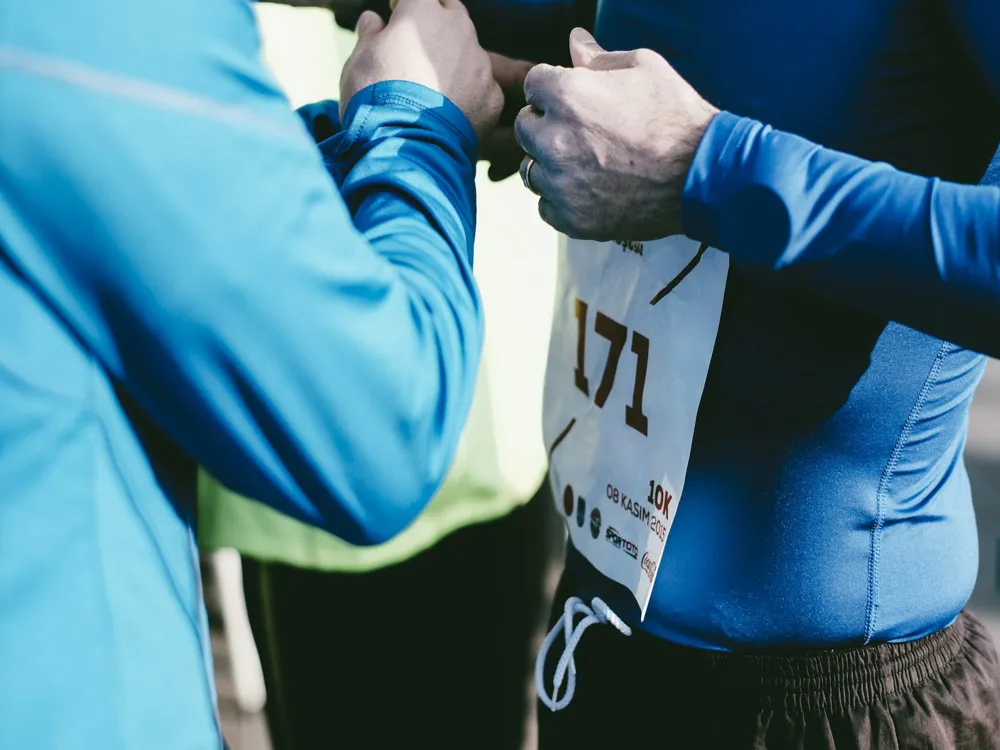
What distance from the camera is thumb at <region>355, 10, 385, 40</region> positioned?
2.59 feet

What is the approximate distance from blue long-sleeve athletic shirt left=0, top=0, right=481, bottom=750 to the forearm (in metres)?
0.20

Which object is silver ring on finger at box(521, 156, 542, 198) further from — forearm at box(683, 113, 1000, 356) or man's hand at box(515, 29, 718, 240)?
forearm at box(683, 113, 1000, 356)

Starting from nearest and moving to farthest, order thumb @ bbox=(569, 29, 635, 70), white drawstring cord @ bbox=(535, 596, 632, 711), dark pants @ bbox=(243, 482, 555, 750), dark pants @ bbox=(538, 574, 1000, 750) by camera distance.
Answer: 1. thumb @ bbox=(569, 29, 635, 70)
2. dark pants @ bbox=(538, 574, 1000, 750)
3. white drawstring cord @ bbox=(535, 596, 632, 711)
4. dark pants @ bbox=(243, 482, 555, 750)

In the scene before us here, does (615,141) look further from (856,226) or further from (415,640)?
(415,640)

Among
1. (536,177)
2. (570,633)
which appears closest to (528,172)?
(536,177)

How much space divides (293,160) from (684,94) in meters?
0.30

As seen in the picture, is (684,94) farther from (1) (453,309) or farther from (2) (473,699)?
(2) (473,699)

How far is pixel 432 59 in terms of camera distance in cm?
73

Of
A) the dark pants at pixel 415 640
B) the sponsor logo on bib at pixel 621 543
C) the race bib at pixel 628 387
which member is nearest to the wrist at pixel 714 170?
the race bib at pixel 628 387

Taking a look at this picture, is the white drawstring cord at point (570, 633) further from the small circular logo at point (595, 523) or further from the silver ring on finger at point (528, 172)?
the silver ring on finger at point (528, 172)

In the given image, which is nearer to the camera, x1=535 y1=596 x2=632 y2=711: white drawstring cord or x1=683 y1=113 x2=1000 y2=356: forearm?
x1=683 y1=113 x2=1000 y2=356: forearm

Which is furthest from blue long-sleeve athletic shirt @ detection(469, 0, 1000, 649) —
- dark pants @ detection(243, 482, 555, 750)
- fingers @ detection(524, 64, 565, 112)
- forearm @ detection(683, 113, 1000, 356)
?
dark pants @ detection(243, 482, 555, 750)

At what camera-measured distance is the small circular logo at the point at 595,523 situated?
912mm

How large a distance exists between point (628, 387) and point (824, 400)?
0.60ft
